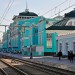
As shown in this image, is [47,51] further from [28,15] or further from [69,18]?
[28,15]

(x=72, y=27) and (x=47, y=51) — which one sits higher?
(x=72, y=27)

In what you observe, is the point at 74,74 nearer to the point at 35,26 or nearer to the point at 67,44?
the point at 67,44

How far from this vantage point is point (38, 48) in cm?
7356

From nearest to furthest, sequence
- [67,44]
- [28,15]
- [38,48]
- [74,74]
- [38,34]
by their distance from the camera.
→ 1. [74,74]
2. [67,44]
3. [38,48]
4. [38,34]
5. [28,15]

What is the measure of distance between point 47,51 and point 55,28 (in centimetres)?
605

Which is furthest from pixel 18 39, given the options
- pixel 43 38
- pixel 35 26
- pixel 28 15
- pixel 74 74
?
pixel 74 74

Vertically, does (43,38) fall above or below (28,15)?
below

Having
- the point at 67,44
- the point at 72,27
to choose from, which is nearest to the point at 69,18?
the point at 72,27

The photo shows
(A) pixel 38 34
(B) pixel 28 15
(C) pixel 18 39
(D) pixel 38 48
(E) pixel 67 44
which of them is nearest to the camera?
(E) pixel 67 44

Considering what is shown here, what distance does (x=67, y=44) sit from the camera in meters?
57.6

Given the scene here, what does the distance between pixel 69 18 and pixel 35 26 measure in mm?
10022

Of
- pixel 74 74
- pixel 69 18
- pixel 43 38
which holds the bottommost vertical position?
pixel 74 74

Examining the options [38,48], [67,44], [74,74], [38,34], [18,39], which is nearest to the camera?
[74,74]

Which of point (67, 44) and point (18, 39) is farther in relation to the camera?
point (18, 39)
